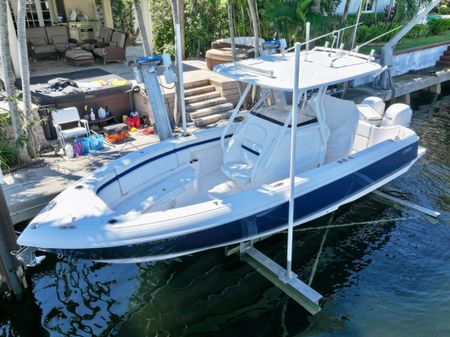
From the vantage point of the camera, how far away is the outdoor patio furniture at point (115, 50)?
11750 millimetres

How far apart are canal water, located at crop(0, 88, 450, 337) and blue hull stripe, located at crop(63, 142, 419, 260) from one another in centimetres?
84

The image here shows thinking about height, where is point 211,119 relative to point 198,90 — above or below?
below

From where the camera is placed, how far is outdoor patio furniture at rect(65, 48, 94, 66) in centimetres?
1149

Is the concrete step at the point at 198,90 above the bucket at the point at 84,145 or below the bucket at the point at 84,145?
above

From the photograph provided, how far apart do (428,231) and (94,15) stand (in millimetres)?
13074

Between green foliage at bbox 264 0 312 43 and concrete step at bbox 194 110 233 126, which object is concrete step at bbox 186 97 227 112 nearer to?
concrete step at bbox 194 110 233 126

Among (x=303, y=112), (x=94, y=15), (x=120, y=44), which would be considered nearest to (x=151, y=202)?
(x=303, y=112)

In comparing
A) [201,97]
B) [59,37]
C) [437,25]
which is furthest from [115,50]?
[437,25]

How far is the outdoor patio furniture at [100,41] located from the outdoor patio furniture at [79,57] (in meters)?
0.59

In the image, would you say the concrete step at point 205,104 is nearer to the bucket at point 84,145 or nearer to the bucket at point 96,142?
the bucket at point 96,142

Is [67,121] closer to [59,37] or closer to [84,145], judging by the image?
[84,145]

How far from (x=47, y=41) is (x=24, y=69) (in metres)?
7.39

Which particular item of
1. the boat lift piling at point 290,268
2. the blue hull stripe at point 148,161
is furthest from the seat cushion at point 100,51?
the boat lift piling at point 290,268

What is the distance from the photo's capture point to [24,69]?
639 cm
